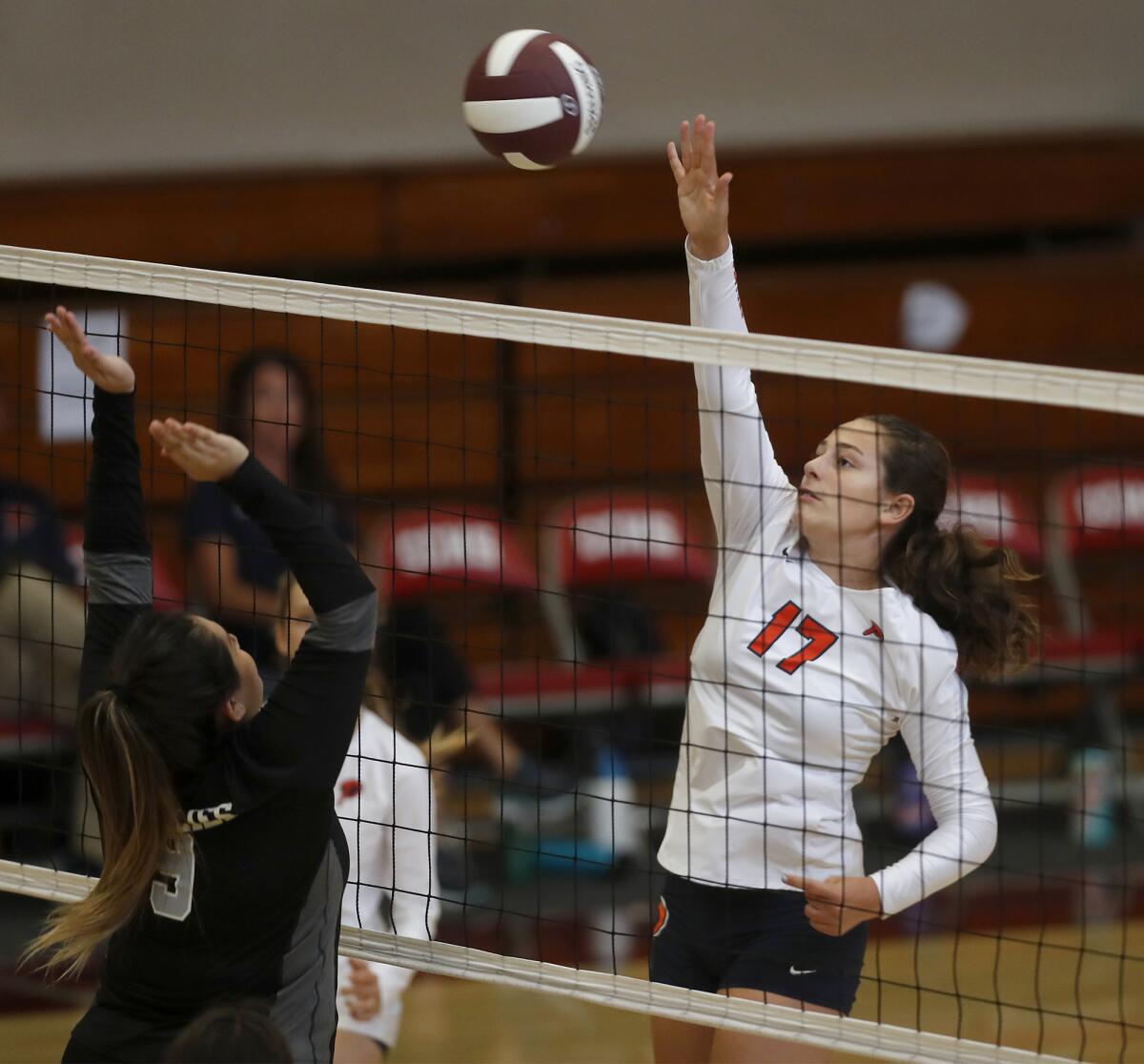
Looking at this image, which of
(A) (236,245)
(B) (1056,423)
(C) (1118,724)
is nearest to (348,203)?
(A) (236,245)

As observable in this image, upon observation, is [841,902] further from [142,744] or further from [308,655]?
[142,744]

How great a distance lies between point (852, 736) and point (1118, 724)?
4.44 m

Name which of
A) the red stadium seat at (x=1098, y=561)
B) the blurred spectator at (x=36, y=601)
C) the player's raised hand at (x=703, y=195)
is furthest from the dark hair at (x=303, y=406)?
the red stadium seat at (x=1098, y=561)

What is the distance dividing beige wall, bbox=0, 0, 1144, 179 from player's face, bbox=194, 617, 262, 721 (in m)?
5.23

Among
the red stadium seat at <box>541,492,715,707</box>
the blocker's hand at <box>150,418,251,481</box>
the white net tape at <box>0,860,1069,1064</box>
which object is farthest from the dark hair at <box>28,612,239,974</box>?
the red stadium seat at <box>541,492,715,707</box>

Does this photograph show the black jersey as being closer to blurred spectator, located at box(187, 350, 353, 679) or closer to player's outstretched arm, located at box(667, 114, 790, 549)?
player's outstretched arm, located at box(667, 114, 790, 549)

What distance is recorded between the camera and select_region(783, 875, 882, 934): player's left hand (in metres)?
2.73

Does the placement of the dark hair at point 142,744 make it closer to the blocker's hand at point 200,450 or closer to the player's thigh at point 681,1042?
the blocker's hand at point 200,450

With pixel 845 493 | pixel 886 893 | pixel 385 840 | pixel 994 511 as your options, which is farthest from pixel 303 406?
pixel 994 511

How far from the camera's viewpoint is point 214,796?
2533 millimetres

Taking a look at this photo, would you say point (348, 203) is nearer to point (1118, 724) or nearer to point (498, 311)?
point (1118, 724)

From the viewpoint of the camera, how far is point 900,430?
3.07 m

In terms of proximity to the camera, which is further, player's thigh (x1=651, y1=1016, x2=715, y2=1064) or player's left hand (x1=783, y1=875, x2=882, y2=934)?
player's thigh (x1=651, y1=1016, x2=715, y2=1064)

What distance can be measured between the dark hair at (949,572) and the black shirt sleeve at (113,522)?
1325 millimetres
